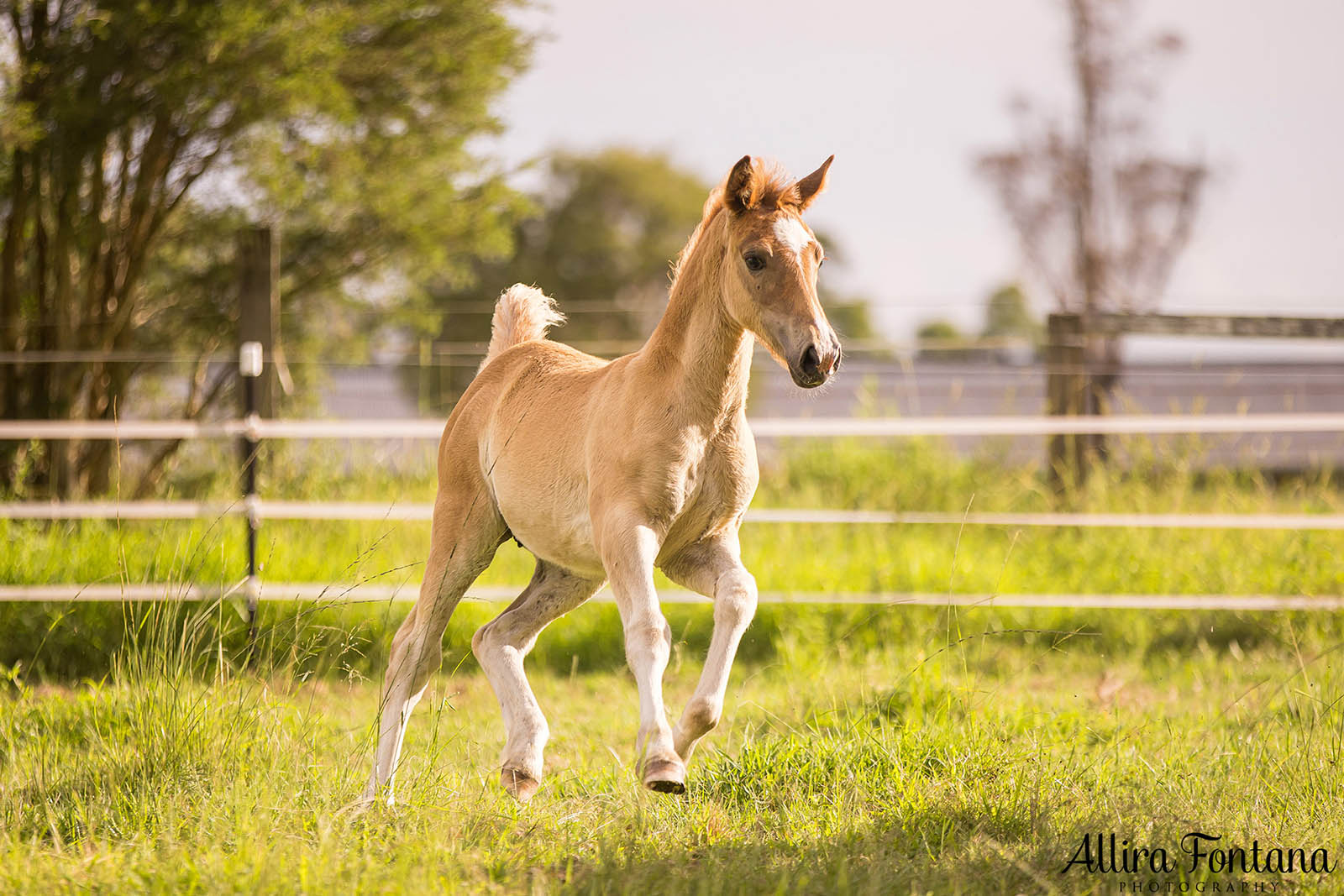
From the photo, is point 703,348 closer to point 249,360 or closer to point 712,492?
point 712,492

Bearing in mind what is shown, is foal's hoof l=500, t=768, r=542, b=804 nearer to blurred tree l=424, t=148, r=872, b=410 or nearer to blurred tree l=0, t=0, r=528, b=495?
blurred tree l=0, t=0, r=528, b=495

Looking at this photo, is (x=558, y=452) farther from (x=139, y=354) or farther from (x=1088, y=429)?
(x=139, y=354)

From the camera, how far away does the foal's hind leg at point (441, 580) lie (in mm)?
4027

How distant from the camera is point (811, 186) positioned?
3.62 m

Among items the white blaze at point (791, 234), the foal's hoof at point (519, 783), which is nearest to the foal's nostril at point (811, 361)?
the white blaze at point (791, 234)

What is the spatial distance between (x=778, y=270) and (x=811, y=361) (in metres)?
0.34

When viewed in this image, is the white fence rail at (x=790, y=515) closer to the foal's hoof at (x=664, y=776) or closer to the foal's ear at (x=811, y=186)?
the foal's ear at (x=811, y=186)

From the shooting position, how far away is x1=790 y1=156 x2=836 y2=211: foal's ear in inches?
141

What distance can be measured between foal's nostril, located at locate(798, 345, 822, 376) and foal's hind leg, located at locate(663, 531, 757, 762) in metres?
0.63

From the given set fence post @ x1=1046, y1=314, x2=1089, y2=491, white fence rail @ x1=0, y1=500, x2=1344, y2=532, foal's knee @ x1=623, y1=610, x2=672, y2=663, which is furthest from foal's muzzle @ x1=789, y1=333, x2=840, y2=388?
fence post @ x1=1046, y1=314, x2=1089, y2=491

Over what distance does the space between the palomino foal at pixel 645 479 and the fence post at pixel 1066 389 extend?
510 cm

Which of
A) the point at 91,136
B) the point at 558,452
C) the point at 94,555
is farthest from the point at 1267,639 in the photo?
the point at 91,136

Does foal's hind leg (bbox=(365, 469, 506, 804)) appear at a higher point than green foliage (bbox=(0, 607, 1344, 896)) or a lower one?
higher

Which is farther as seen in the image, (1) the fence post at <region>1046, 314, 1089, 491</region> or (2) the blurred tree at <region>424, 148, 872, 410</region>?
(2) the blurred tree at <region>424, 148, 872, 410</region>
